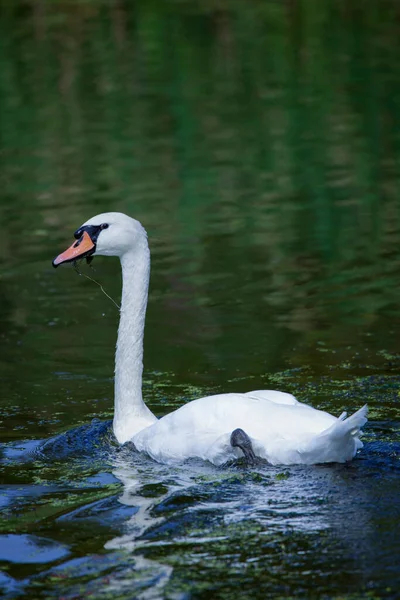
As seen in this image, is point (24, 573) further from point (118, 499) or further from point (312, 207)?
point (312, 207)

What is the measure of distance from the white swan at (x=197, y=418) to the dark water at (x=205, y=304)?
109 mm

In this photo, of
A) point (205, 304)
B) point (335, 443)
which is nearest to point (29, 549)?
point (335, 443)

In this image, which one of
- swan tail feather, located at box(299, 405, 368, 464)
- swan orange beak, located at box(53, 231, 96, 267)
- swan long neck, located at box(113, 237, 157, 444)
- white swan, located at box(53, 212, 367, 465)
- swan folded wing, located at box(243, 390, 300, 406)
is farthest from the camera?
swan long neck, located at box(113, 237, 157, 444)

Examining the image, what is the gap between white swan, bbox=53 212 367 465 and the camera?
6109mm

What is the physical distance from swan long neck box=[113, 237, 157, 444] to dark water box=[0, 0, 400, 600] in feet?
0.63

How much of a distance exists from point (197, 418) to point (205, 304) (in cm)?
382

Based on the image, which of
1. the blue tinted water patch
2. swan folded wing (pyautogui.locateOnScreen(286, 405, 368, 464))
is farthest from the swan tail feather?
the blue tinted water patch

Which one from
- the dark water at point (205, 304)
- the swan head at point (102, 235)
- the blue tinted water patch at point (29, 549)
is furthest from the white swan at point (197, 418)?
the blue tinted water patch at point (29, 549)

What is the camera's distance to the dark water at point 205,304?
531 centimetres

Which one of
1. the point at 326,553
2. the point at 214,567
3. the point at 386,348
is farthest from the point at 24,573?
the point at 386,348

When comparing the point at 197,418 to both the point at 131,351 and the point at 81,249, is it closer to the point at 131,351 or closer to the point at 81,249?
the point at 131,351

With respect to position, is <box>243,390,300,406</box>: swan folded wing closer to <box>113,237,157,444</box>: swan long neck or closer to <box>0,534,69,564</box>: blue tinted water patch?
<box>113,237,157,444</box>: swan long neck

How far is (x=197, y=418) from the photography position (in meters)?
6.43

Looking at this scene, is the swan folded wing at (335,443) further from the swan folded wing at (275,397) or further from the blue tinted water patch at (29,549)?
the blue tinted water patch at (29,549)
